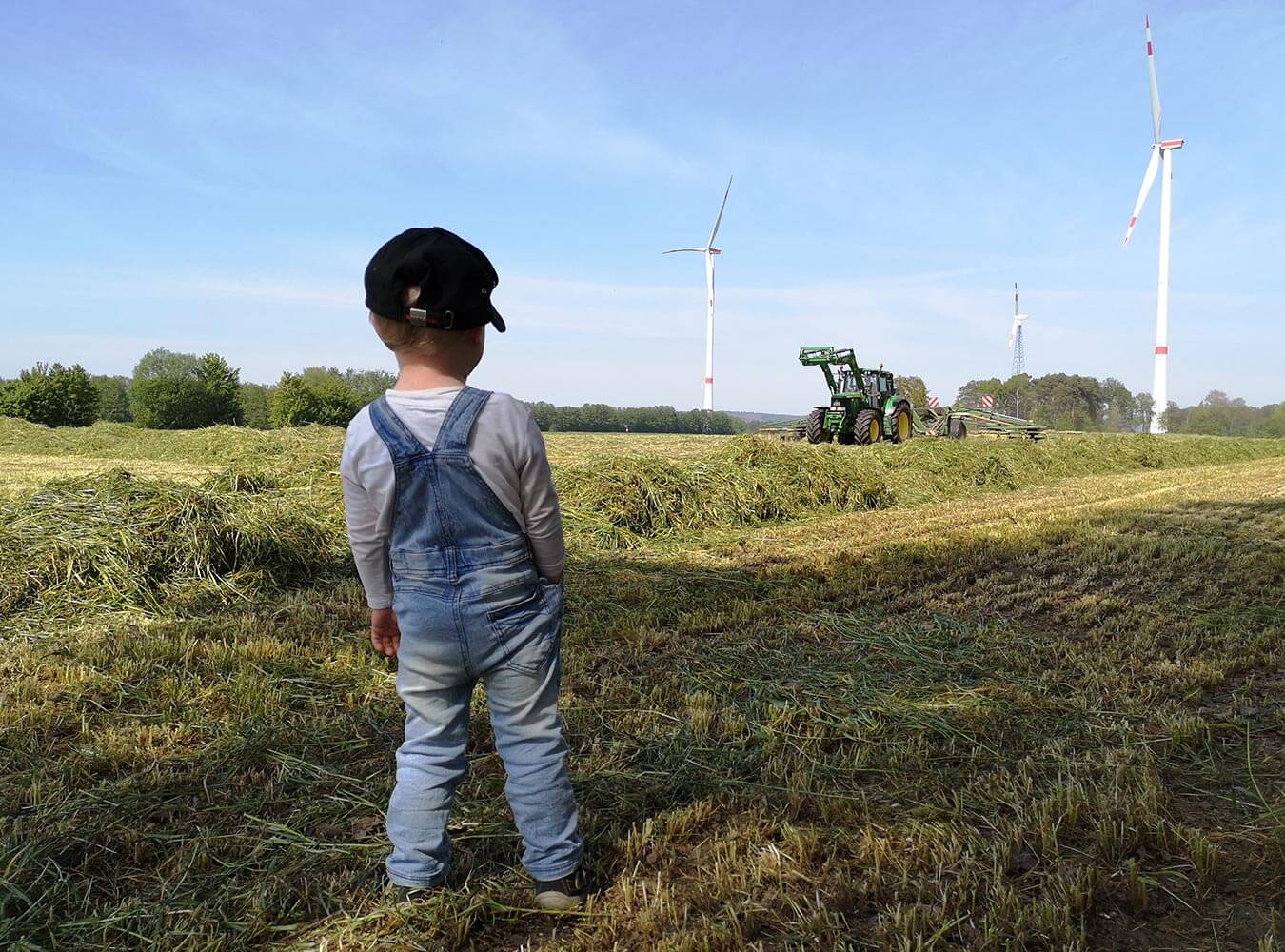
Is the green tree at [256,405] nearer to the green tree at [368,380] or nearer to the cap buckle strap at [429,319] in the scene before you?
the green tree at [368,380]

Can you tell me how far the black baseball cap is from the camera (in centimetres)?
213

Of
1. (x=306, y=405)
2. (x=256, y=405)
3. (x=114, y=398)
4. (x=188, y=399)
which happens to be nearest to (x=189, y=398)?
(x=188, y=399)

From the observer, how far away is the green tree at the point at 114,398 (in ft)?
157

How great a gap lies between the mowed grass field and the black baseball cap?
1612mm

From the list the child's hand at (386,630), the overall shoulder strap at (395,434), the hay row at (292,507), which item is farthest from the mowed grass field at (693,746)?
the overall shoulder strap at (395,434)

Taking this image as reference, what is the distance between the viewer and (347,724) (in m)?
3.51

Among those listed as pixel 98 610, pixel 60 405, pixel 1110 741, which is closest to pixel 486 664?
pixel 1110 741

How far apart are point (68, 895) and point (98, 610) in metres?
3.44

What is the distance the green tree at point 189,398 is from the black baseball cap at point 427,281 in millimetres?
40756

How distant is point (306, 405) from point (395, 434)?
40470mm

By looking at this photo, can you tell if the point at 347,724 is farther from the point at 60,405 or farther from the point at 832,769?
the point at 60,405

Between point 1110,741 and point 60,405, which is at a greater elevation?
point 60,405

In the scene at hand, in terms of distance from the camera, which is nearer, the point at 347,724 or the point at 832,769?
the point at 832,769

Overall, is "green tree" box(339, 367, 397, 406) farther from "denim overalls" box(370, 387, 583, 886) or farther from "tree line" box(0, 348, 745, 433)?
"denim overalls" box(370, 387, 583, 886)
